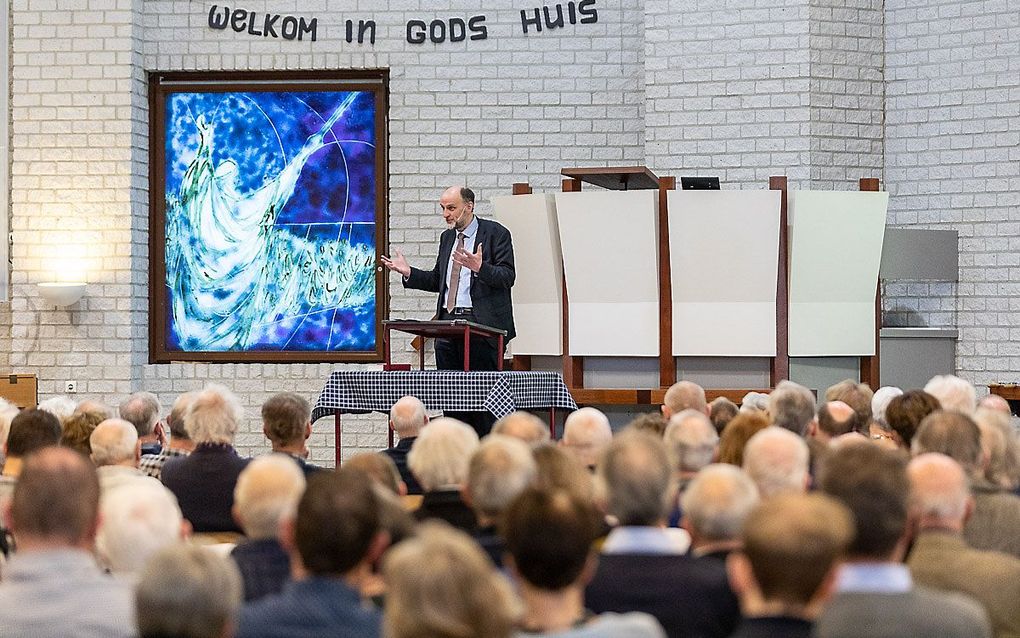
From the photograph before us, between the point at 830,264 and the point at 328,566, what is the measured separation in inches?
209

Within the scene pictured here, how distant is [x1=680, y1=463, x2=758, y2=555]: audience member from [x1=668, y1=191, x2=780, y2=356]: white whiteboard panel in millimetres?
4465

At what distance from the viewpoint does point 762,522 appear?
233 cm

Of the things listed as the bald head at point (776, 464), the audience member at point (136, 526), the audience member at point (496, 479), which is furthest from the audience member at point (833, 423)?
the audience member at point (136, 526)

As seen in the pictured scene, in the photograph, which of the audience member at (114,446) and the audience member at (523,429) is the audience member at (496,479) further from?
the audience member at (114,446)

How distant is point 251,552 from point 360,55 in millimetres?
6714

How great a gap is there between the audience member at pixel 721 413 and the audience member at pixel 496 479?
2222 mm

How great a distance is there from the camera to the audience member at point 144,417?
5746 mm

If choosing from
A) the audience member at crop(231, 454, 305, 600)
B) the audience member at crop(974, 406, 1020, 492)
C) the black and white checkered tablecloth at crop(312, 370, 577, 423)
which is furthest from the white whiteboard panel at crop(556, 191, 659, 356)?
the audience member at crop(231, 454, 305, 600)

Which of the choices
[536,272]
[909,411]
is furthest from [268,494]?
[536,272]

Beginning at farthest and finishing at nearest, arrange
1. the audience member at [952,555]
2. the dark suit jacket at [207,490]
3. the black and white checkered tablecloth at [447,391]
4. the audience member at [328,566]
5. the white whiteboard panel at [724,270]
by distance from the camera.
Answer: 1. the white whiteboard panel at [724,270]
2. the black and white checkered tablecloth at [447,391]
3. the dark suit jacket at [207,490]
4. the audience member at [952,555]
5. the audience member at [328,566]

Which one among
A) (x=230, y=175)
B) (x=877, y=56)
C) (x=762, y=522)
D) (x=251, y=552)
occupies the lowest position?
(x=251, y=552)

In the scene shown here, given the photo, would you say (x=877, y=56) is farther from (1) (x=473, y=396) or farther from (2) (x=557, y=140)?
(1) (x=473, y=396)

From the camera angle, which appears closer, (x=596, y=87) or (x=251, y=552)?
(x=251, y=552)

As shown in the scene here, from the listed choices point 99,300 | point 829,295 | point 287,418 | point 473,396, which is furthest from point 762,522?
point 99,300
